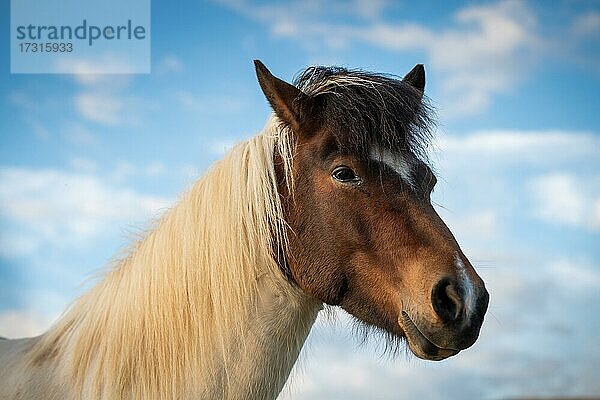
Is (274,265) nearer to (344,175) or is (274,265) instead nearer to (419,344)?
(344,175)

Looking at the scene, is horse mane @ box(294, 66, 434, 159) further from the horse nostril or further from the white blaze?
the horse nostril

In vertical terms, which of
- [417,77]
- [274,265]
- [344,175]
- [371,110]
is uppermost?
[417,77]

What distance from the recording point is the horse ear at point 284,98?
347 centimetres

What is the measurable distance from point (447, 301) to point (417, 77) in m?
1.64

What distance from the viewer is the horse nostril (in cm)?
294

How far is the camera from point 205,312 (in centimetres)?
329

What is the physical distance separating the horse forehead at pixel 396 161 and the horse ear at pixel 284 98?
443 mm

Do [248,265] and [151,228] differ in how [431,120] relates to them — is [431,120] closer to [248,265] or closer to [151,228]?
[248,265]

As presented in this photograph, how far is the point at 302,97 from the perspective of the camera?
138 inches

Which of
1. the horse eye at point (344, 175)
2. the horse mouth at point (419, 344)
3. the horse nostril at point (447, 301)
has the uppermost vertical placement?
the horse eye at point (344, 175)

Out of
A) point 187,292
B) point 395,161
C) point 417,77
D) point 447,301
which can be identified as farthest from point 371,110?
point 187,292

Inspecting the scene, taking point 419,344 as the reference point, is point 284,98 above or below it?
above

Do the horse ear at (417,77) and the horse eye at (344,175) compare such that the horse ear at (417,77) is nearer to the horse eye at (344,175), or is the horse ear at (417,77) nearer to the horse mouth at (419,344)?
the horse eye at (344,175)

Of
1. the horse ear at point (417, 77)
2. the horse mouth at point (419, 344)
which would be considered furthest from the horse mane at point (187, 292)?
the horse ear at point (417, 77)
